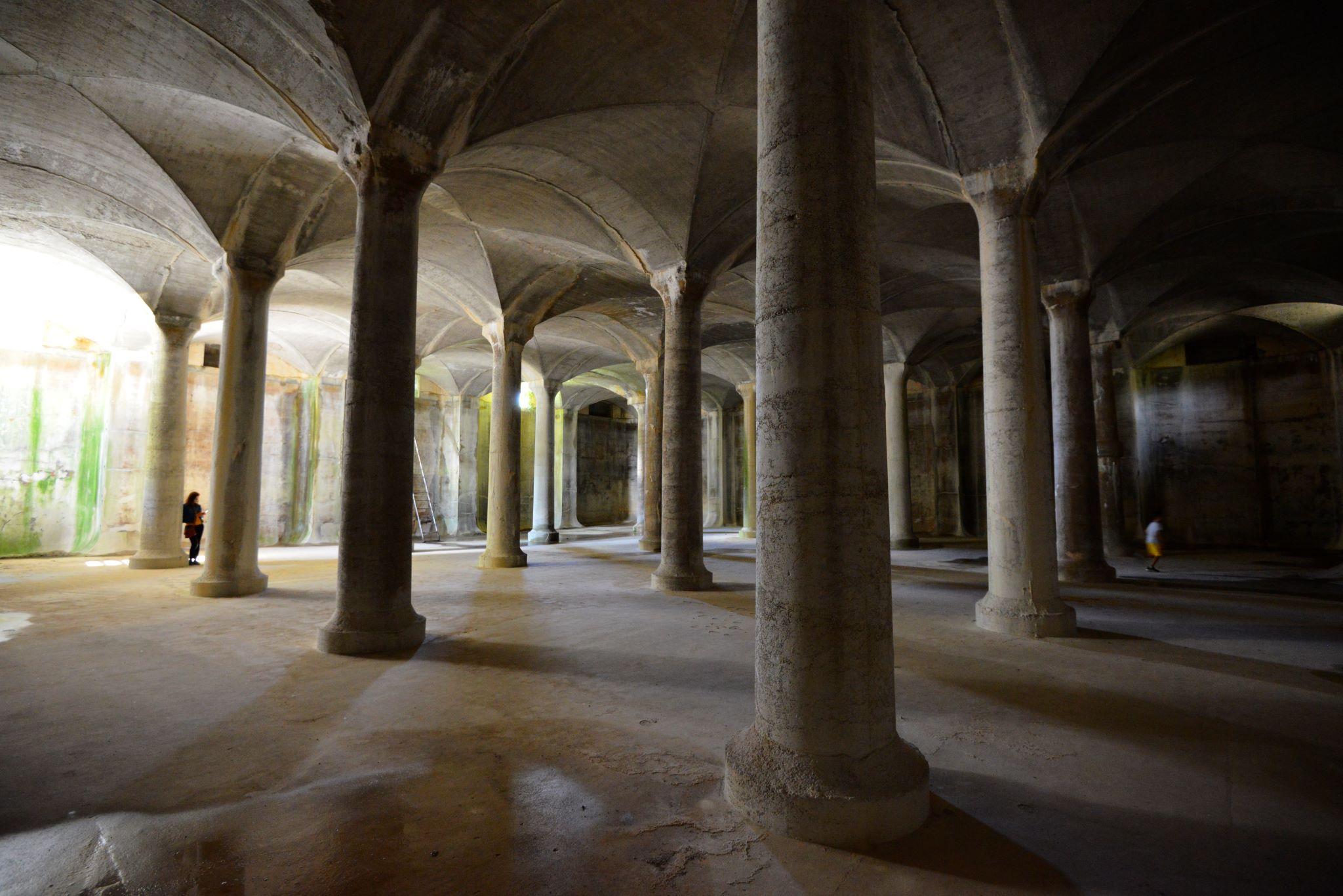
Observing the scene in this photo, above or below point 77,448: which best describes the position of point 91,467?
below

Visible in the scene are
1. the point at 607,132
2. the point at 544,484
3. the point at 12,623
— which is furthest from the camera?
the point at 544,484

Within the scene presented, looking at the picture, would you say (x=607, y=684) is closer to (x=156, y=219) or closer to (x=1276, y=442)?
(x=156, y=219)

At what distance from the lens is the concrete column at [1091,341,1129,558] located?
14.2m

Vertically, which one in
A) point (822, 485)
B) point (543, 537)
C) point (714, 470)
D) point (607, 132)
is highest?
point (607, 132)

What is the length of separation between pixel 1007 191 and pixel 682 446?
5274 millimetres

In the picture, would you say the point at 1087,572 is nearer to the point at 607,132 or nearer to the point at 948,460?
the point at 607,132

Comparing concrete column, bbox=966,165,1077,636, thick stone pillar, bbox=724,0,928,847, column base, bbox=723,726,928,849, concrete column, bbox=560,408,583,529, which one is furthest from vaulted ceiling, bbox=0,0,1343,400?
concrete column, bbox=560,408,583,529

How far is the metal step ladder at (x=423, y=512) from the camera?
2066cm

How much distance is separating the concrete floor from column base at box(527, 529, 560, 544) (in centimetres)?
1221

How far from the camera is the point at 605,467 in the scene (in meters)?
30.8

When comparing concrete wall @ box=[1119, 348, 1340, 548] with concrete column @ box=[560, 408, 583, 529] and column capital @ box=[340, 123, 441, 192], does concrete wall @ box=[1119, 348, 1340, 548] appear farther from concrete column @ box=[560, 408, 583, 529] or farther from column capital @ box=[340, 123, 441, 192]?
column capital @ box=[340, 123, 441, 192]

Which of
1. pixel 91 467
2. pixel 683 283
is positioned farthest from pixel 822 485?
pixel 91 467

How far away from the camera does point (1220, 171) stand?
9.27 metres

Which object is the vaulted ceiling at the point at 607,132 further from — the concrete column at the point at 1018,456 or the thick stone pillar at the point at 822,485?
the thick stone pillar at the point at 822,485
